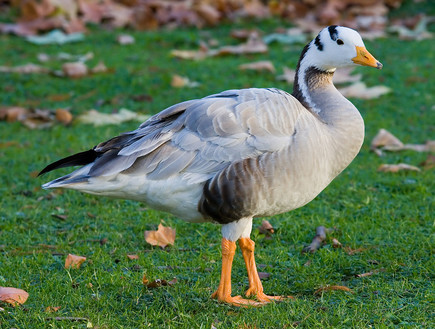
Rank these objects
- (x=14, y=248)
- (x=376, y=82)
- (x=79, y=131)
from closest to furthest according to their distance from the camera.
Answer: (x=14, y=248), (x=79, y=131), (x=376, y=82)

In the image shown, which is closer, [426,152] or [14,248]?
[14,248]

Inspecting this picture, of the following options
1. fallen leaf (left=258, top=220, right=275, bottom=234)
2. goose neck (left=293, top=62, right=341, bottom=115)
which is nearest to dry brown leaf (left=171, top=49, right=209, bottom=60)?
fallen leaf (left=258, top=220, right=275, bottom=234)

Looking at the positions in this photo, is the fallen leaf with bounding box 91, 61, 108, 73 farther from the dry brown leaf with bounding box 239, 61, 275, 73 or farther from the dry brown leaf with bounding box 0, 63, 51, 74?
the dry brown leaf with bounding box 239, 61, 275, 73

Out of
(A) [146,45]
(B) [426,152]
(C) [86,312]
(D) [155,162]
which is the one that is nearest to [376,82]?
(B) [426,152]

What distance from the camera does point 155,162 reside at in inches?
180

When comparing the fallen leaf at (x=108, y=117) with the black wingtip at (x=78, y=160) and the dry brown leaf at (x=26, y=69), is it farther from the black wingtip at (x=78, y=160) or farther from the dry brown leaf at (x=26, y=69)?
the black wingtip at (x=78, y=160)

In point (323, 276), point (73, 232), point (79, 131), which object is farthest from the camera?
point (79, 131)

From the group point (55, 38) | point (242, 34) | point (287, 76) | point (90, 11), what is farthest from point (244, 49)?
point (90, 11)

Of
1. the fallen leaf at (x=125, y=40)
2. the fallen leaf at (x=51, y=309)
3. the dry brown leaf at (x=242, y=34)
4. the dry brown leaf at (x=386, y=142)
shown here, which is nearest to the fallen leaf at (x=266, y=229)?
the fallen leaf at (x=51, y=309)

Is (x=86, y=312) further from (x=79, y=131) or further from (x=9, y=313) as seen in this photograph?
(x=79, y=131)

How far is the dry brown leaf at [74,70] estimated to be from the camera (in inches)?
403

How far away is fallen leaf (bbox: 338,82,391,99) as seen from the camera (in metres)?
9.46

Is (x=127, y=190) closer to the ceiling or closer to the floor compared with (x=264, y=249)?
closer to the ceiling

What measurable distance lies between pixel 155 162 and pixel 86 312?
3.46 ft
